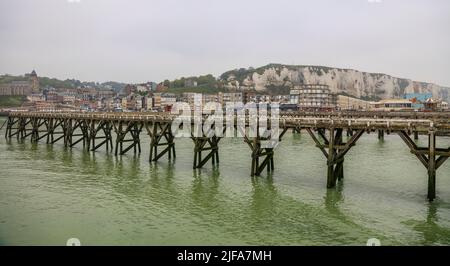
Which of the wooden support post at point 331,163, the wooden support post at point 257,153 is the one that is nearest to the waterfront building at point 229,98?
the wooden support post at point 257,153

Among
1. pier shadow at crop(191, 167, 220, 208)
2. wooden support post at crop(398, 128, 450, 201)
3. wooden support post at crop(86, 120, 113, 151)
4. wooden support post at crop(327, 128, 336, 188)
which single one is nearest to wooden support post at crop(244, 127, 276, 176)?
pier shadow at crop(191, 167, 220, 208)

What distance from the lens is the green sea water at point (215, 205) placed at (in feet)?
52.6

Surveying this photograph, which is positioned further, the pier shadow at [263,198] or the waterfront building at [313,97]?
the waterfront building at [313,97]

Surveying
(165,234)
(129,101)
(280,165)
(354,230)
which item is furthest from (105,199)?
(129,101)

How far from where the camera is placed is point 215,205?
2095 cm

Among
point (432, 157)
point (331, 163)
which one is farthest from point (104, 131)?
point (432, 157)

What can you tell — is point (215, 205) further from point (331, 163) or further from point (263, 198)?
point (331, 163)

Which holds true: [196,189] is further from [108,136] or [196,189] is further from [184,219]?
[108,136]

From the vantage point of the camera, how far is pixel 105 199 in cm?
2189

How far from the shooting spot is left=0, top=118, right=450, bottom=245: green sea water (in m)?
16.0

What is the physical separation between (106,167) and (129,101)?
170 m

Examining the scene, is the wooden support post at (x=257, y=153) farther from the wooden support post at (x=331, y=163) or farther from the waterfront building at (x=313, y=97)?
the waterfront building at (x=313, y=97)

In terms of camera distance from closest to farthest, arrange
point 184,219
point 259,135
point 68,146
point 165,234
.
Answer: point 165,234, point 184,219, point 259,135, point 68,146

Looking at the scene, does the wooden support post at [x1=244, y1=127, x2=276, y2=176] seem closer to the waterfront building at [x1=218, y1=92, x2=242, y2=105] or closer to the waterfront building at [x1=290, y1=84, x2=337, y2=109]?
the waterfront building at [x1=290, y1=84, x2=337, y2=109]
